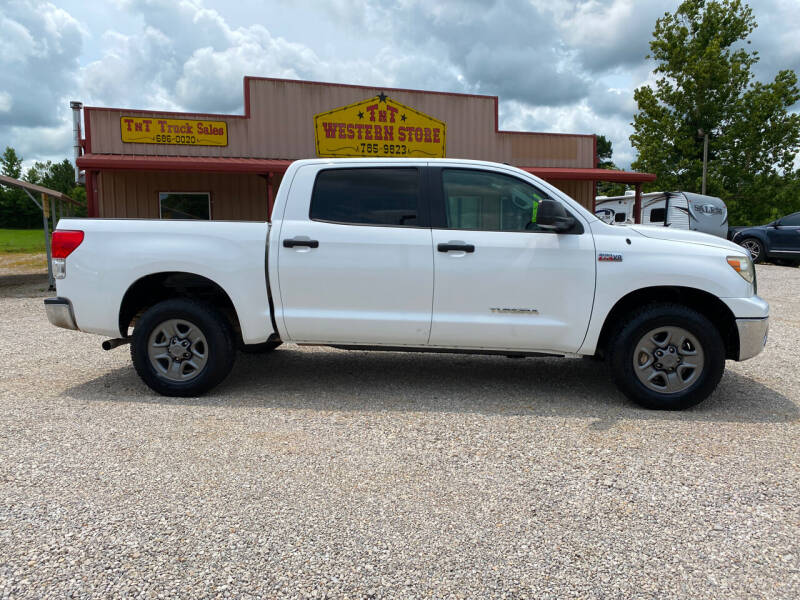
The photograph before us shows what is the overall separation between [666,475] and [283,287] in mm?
2928

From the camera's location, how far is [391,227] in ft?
14.9

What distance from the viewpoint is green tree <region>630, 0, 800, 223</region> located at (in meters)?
25.3

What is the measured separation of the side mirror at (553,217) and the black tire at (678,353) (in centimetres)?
87

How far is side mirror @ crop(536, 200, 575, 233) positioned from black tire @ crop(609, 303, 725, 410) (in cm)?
87

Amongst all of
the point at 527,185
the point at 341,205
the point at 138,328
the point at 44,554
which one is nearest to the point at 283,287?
the point at 341,205

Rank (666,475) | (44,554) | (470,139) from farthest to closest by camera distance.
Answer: (470,139) → (666,475) → (44,554)

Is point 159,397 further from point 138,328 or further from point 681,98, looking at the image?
point 681,98

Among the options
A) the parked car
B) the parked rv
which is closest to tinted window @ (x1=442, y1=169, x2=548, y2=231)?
the parked rv

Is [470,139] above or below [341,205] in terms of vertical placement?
above

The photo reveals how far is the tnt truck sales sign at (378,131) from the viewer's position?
15180 millimetres

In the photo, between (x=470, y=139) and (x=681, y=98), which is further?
(x=681, y=98)

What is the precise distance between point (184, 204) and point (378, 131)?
534cm

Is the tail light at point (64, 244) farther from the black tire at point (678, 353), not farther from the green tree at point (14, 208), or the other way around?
the green tree at point (14, 208)

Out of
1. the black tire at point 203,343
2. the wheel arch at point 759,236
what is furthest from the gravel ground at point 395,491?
the wheel arch at point 759,236
